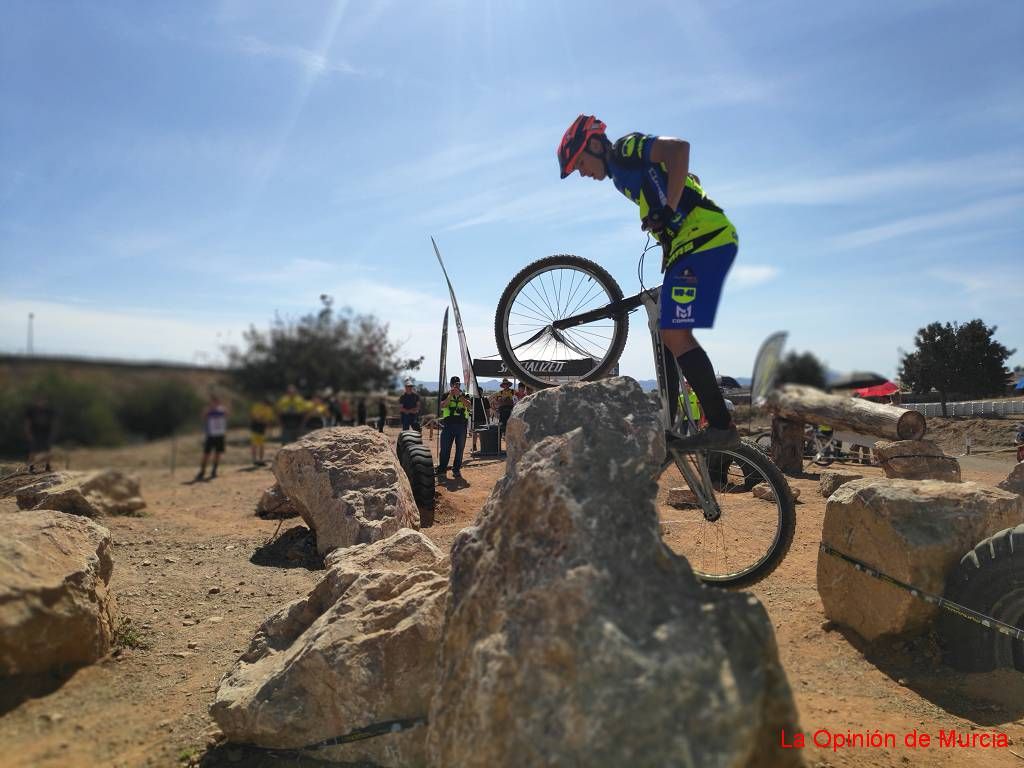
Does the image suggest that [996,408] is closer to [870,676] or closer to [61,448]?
[870,676]

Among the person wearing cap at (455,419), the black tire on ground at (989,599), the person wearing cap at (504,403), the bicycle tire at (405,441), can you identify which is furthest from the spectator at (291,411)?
the person wearing cap at (504,403)

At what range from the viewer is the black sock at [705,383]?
3713mm

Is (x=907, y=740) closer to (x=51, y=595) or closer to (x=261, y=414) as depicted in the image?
(x=261, y=414)

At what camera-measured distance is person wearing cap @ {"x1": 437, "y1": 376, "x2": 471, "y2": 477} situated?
12.2 meters

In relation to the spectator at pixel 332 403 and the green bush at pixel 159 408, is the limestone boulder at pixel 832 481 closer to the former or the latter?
the spectator at pixel 332 403

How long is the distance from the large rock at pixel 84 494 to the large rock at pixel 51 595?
1.40m

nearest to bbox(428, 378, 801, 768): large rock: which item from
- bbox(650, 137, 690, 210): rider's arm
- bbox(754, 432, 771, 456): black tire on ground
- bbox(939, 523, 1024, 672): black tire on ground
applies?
bbox(650, 137, 690, 210): rider's arm

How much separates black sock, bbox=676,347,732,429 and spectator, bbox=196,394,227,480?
251cm

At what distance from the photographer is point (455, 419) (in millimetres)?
12312

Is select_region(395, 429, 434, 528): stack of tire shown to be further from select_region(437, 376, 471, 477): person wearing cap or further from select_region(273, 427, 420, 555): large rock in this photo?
select_region(437, 376, 471, 477): person wearing cap

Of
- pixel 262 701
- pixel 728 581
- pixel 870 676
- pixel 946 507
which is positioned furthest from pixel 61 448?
pixel 946 507

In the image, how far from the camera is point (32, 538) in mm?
4203

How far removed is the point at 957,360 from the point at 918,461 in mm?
2098

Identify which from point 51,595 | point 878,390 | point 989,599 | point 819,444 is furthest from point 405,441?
point 819,444
